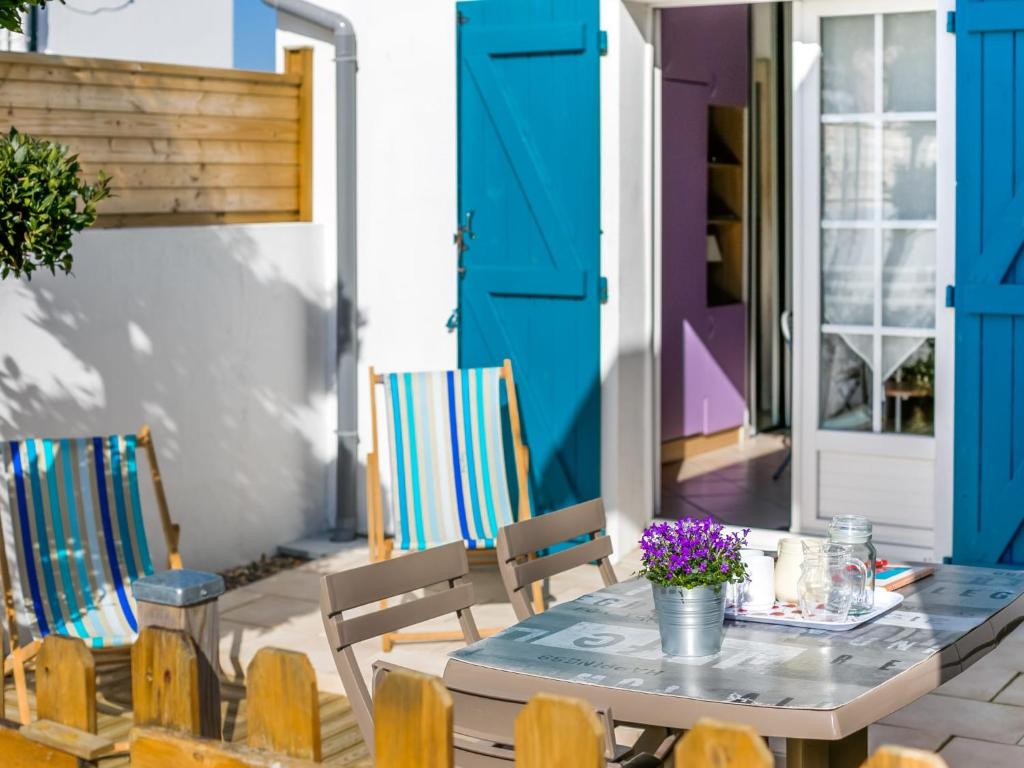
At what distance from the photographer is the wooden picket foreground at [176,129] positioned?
6203 millimetres

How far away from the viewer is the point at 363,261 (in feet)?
24.4

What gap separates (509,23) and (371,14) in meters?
0.81

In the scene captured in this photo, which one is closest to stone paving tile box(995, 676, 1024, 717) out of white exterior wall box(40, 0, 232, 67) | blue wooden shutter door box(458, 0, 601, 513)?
blue wooden shutter door box(458, 0, 601, 513)

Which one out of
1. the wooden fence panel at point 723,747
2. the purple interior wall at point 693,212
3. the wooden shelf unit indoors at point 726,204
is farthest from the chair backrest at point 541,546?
the wooden shelf unit indoors at point 726,204

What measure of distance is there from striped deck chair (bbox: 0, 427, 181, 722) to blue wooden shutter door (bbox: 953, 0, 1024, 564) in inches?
123

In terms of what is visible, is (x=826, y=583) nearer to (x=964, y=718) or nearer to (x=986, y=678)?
(x=964, y=718)

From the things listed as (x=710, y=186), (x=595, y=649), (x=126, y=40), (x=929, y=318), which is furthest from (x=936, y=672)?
(x=126, y=40)

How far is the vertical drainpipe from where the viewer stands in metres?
7.33

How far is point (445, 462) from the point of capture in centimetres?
609

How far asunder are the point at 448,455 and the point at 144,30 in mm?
9063

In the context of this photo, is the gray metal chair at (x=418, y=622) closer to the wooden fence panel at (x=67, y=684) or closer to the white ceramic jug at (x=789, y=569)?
the white ceramic jug at (x=789, y=569)

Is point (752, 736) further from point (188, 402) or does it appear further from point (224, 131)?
point (224, 131)

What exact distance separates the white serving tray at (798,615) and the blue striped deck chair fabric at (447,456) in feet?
8.14

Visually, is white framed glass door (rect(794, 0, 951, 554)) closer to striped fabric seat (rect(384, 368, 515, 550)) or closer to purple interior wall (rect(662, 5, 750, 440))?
striped fabric seat (rect(384, 368, 515, 550))
